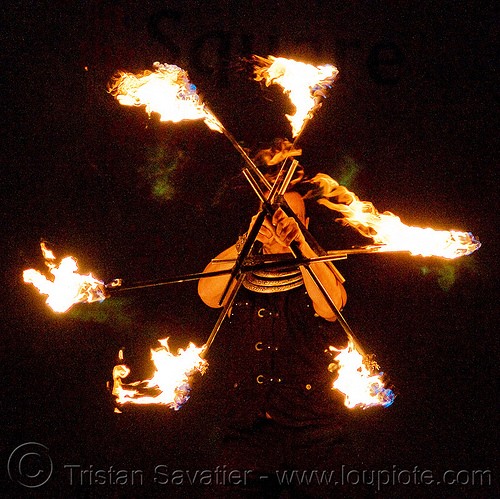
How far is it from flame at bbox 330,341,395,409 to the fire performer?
1.26ft

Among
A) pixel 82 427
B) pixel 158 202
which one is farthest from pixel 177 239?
pixel 82 427

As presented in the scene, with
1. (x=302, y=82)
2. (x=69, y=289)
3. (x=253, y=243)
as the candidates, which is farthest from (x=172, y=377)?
(x=302, y=82)

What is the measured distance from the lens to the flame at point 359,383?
2.06 m

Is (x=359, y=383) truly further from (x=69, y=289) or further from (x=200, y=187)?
(x=200, y=187)

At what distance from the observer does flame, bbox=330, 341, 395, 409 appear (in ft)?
6.77

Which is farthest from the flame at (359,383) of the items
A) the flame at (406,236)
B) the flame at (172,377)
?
the flame at (172,377)

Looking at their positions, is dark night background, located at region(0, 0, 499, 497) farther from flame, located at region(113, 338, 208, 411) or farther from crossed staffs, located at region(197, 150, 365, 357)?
flame, located at region(113, 338, 208, 411)

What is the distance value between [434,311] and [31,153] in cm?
275

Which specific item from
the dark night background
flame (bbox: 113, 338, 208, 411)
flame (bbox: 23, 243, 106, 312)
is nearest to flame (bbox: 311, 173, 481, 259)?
the dark night background

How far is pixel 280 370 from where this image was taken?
2562mm

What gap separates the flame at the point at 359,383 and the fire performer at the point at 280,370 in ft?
1.26

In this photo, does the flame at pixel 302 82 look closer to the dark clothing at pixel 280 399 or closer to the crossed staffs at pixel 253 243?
the crossed staffs at pixel 253 243

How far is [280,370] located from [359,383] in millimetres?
553

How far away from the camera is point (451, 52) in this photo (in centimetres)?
311
